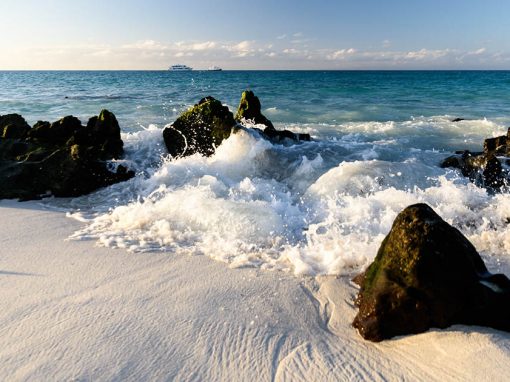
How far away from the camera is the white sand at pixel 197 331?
261 cm

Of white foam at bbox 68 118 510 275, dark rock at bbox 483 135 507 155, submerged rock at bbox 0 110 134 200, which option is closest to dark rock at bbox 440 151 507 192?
white foam at bbox 68 118 510 275

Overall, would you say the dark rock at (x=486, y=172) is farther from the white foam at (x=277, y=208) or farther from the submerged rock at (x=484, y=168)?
the white foam at (x=277, y=208)

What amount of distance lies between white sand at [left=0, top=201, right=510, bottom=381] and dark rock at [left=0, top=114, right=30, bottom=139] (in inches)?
206

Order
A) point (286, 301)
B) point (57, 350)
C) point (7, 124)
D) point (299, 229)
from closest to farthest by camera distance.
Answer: point (57, 350) < point (286, 301) < point (299, 229) < point (7, 124)

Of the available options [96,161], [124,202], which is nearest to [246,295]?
[124,202]

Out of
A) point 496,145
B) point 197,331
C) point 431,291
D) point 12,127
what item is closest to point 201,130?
point 12,127

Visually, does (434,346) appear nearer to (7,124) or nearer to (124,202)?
(124,202)

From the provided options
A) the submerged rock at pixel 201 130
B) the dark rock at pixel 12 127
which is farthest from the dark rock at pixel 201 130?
the dark rock at pixel 12 127

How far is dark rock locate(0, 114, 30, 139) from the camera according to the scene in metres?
8.38

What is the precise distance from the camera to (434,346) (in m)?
2.74

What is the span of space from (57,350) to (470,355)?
2826mm

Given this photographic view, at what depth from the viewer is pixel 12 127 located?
27.8 feet

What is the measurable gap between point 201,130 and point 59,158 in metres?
2.79

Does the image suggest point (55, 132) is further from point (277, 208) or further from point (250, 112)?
point (277, 208)
